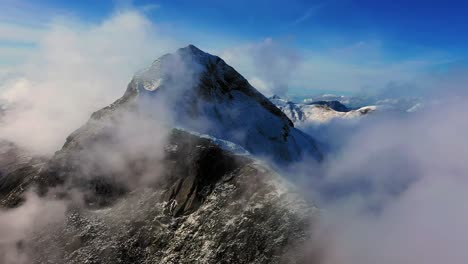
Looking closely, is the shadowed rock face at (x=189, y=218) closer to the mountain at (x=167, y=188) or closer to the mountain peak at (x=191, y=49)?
the mountain at (x=167, y=188)

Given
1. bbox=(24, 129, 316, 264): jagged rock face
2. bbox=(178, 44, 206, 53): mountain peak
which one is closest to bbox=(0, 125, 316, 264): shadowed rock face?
bbox=(24, 129, 316, 264): jagged rock face

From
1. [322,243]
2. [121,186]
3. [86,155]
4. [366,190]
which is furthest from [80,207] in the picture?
[366,190]

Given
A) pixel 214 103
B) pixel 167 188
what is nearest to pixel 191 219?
pixel 167 188

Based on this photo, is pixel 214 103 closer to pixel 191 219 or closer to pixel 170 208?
pixel 170 208

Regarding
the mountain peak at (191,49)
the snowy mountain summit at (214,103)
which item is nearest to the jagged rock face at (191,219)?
the snowy mountain summit at (214,103)

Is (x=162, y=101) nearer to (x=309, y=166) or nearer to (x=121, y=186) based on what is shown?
(x=121, y=186)

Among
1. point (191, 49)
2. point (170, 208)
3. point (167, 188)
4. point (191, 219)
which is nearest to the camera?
point (191, 219)

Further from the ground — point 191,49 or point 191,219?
point 191,49
